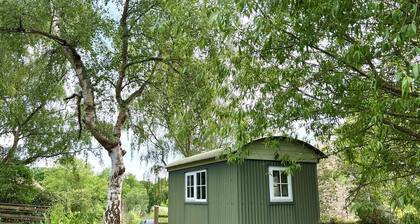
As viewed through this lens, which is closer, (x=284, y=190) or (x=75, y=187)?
(x=284, y=190)

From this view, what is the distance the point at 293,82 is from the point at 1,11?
6.19 m

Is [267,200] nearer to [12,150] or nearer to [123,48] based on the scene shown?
[123,48]

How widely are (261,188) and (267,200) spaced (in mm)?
285

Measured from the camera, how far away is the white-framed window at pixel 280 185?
852 cm

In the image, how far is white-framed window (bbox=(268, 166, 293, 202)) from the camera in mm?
8523

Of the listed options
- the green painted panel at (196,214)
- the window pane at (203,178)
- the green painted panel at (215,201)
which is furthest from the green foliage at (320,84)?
the green painted panel at (196,214)

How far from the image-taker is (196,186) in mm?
10070

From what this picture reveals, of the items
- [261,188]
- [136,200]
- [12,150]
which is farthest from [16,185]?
[136,200]

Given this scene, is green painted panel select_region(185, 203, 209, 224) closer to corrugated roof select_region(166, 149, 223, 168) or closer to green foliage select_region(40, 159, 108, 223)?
corrugated roof select_region(166, 149, 223, 168)

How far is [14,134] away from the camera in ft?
46.0

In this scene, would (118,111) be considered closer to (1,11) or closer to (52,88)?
(52,88)

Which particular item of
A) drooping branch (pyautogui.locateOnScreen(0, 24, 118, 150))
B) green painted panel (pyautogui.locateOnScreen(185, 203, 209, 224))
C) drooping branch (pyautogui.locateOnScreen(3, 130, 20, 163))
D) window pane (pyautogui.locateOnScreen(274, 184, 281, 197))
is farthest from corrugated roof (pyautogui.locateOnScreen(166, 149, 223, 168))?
drooping branch (pyautogui.locateOnScreen(3, 130, 20, 163))

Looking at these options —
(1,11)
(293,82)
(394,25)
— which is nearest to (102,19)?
(1,11)

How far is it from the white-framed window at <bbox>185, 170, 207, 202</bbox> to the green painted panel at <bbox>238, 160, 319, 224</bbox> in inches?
61.4
